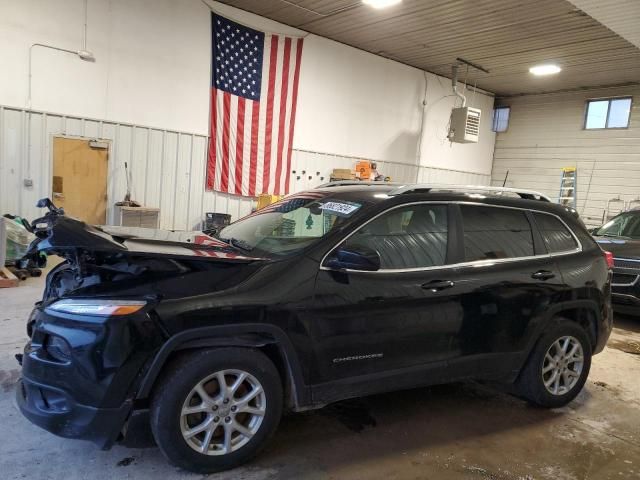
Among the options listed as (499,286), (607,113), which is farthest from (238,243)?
(607,113)

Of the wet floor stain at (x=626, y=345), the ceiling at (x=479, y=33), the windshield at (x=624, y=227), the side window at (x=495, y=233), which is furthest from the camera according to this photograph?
the ceiling at (x=479, y=33)

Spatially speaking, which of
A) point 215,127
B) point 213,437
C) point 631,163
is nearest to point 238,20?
point 215,127

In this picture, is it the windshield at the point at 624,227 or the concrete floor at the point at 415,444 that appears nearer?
the concrete floor at the point at 415,444

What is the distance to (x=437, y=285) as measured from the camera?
10.2 ft

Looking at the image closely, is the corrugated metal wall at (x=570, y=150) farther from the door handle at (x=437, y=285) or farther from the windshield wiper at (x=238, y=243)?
the windshield wiper at (x=238, y=243)

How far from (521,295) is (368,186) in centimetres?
135

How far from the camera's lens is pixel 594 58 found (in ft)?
37.9

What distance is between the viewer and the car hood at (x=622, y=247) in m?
6.59

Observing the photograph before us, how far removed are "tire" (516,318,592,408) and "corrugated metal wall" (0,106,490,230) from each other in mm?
7705

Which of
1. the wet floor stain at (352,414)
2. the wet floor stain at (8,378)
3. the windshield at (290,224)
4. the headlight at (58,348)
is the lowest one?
the wet floor stain at (8,378)

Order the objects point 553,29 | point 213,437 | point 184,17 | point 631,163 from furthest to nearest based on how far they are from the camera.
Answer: point 631,163
point 553,29
point 184,17
point 213,437

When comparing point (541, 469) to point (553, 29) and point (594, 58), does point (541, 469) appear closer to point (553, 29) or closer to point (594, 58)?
point (553, 29)

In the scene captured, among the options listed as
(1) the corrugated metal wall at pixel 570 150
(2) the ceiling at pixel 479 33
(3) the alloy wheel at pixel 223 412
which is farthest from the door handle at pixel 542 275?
(1) the corrugated metal wall at pixel 570 150

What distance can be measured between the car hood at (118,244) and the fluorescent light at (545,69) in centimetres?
1186
